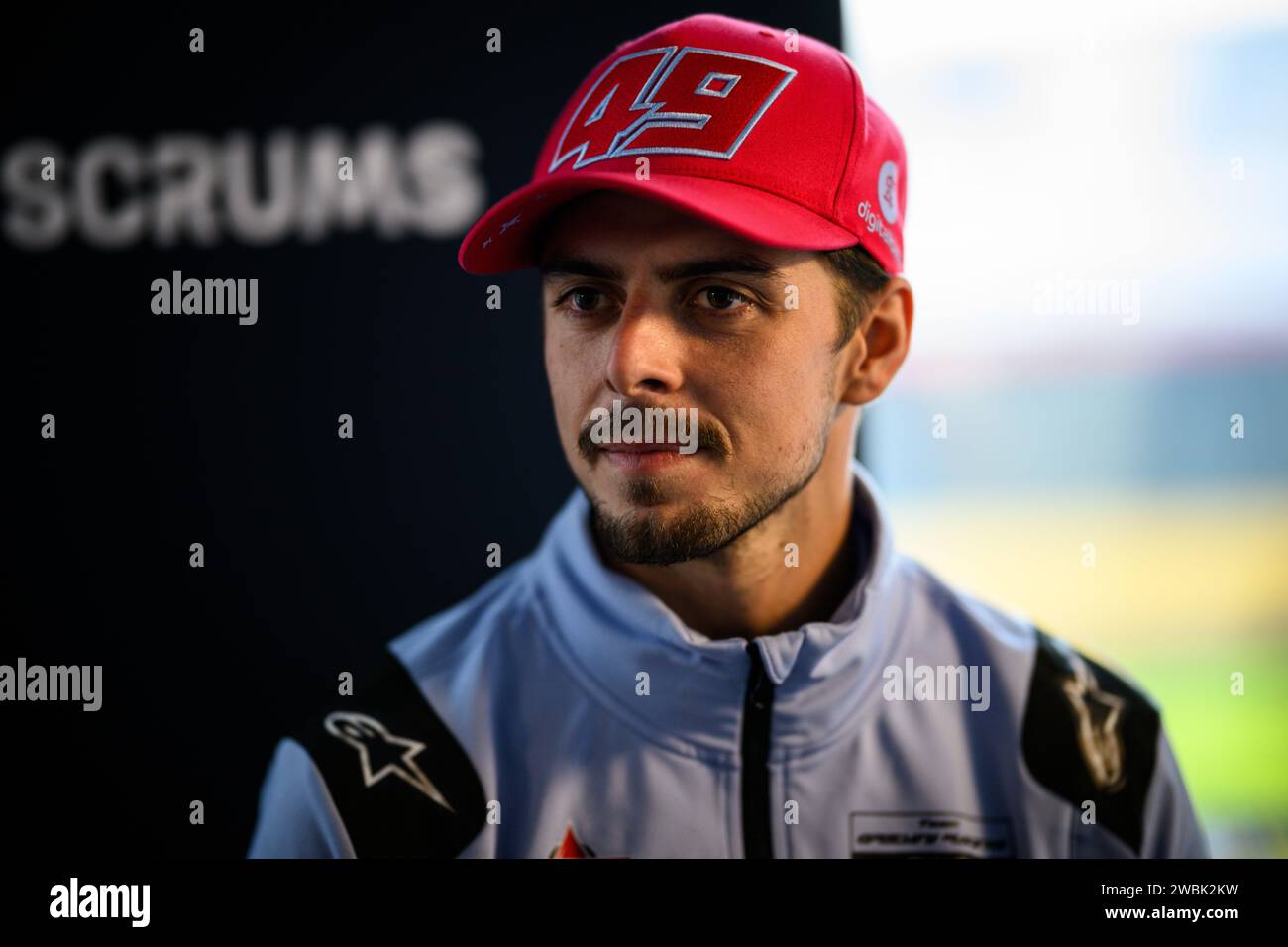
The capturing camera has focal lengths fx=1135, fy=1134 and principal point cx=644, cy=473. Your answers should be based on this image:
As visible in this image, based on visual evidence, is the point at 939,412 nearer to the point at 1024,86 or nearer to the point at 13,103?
the point at 1024,86

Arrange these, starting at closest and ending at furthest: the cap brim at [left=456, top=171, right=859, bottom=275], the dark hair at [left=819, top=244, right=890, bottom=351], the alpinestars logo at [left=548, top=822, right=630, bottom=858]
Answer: the cap brim at [left=456, top=171, right=859, bottom=275] → the dark hair at [left=819, top=244, right=890, bottom=351] → the alpinestars logo at [left=548, top=822, right=630, bottom=858]

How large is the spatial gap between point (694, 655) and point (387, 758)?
15.3 inches

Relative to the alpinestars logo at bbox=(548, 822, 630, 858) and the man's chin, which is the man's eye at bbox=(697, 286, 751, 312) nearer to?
the man's chin

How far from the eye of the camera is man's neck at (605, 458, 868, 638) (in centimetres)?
137

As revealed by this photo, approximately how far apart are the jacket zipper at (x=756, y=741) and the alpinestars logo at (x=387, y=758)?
1.19ft

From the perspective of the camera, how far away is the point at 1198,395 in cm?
145

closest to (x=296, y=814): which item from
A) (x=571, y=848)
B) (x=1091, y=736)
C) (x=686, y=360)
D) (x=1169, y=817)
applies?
(x=571, y=848)

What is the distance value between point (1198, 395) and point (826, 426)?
0.51 meters

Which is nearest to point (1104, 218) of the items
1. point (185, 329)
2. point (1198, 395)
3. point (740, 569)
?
point (1198, 395)

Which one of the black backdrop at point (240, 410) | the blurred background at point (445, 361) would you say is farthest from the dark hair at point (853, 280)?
the black backdrop at point (240, 410)

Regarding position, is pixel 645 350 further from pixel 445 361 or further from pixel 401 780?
pixel 401 780

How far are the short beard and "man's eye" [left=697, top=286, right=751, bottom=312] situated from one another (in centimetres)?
20

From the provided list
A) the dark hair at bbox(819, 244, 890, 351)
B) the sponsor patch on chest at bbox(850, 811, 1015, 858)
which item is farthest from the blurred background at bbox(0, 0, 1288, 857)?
the sponsor patch on chest at bbox(850, 811, 1015, 858)

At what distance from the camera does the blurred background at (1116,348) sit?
1.44m
